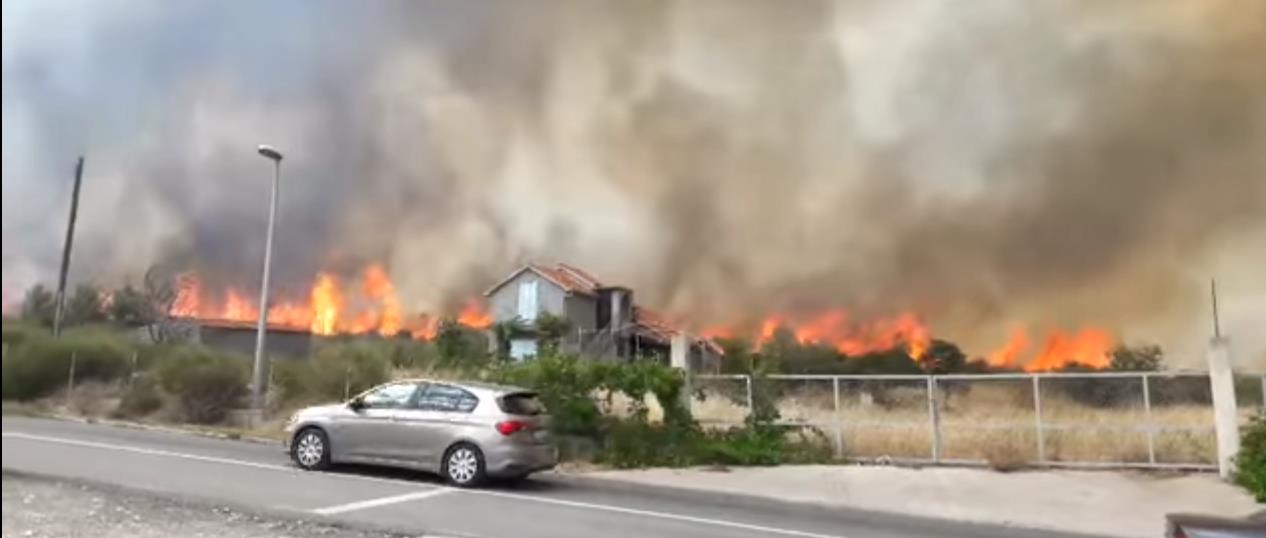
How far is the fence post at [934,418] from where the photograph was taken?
9094 millimetres

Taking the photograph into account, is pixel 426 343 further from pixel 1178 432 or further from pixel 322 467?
pixel 1178 432

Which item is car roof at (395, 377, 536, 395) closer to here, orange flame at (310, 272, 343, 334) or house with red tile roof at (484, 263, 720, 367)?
house with red tile roof at (484, 263, 720, 367)

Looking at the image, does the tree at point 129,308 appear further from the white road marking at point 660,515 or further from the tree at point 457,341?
the white road marking at point 660,515

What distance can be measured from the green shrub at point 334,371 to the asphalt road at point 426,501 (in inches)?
30.4

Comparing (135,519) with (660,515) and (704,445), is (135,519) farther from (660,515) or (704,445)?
(704,445)

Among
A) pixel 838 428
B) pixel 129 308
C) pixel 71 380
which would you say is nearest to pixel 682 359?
pixel 838 428

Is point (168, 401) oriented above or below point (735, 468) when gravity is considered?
above

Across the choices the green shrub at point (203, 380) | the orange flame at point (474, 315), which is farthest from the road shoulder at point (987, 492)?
the green shrub at point (203, 380)

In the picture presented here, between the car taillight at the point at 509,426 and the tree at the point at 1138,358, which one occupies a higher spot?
the tree at the point at 1138,358

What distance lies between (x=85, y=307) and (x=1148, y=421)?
8.83m

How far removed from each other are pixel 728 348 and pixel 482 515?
9.59 feet

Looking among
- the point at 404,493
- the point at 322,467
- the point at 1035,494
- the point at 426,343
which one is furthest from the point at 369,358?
the point at 1035,494

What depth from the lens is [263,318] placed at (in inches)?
187

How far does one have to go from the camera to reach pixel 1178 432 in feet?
27.6
